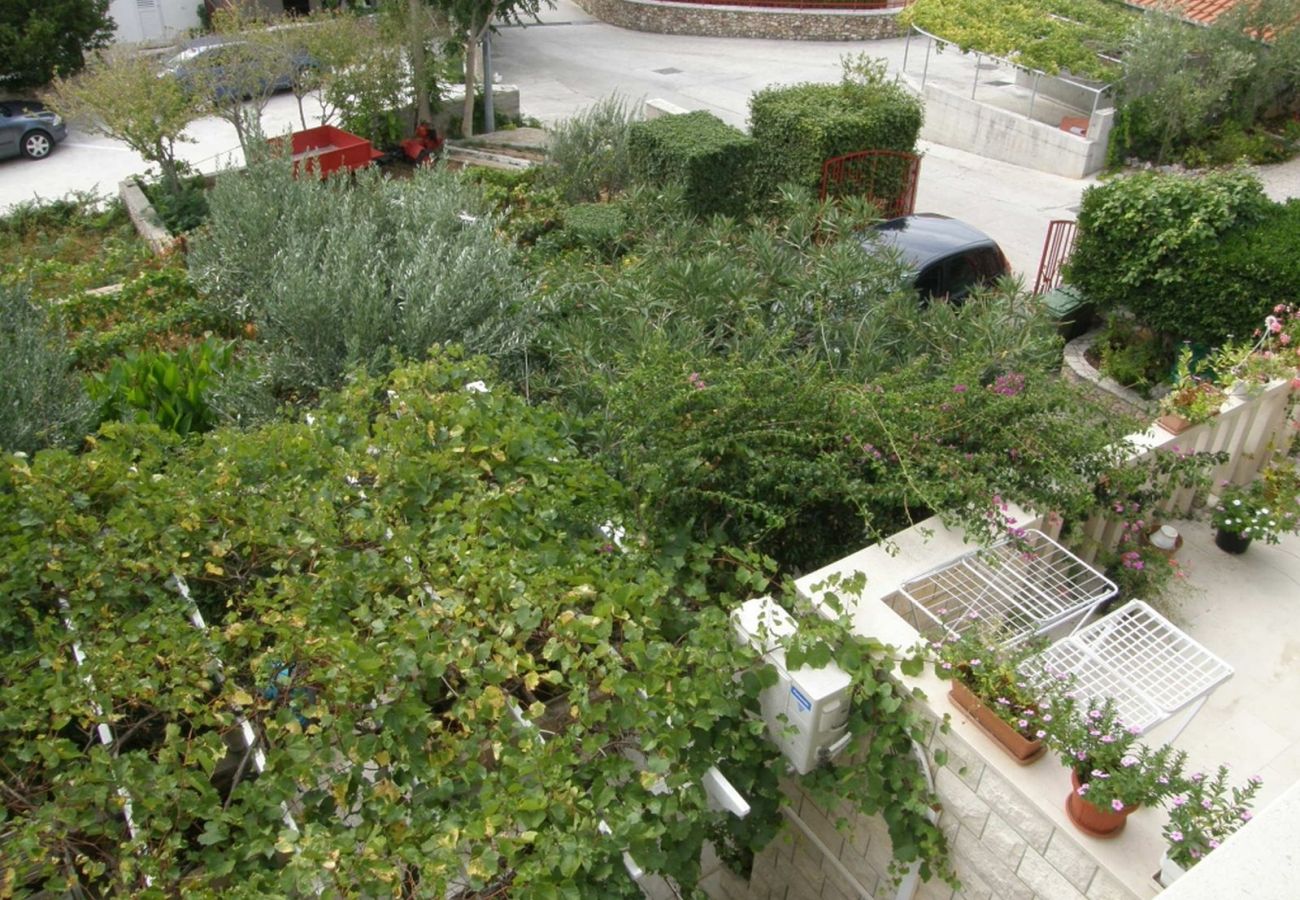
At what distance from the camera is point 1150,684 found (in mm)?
3451

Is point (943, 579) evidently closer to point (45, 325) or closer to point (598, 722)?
point (598, 722)

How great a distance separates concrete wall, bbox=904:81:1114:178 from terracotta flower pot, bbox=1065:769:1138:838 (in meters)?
13.9

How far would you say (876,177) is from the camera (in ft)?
A: 39.2

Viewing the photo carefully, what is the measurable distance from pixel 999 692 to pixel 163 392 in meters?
5.78

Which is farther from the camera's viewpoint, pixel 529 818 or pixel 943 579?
pixel 943 579

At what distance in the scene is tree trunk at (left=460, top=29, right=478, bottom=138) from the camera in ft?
51.5

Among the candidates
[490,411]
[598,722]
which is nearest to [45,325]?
[490,411]

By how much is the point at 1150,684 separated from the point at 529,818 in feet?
7.22

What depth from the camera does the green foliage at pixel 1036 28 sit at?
15953 mm

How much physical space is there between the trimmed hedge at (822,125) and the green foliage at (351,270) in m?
4.08

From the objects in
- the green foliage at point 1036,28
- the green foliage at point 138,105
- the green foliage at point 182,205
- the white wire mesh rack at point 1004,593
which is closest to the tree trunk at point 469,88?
the green foliage at point 138,105

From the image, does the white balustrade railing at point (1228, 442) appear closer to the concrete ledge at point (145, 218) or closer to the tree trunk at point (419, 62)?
the concrete ledge at point (145, 218)

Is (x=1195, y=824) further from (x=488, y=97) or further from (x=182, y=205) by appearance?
(x=488, y=97)

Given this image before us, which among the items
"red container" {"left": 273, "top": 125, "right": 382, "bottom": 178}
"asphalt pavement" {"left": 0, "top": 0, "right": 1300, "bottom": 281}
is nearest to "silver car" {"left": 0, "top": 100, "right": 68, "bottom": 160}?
"asphalt pavement" {"left": 0, "top": 0, "right": 1300, "bottom": 281}
